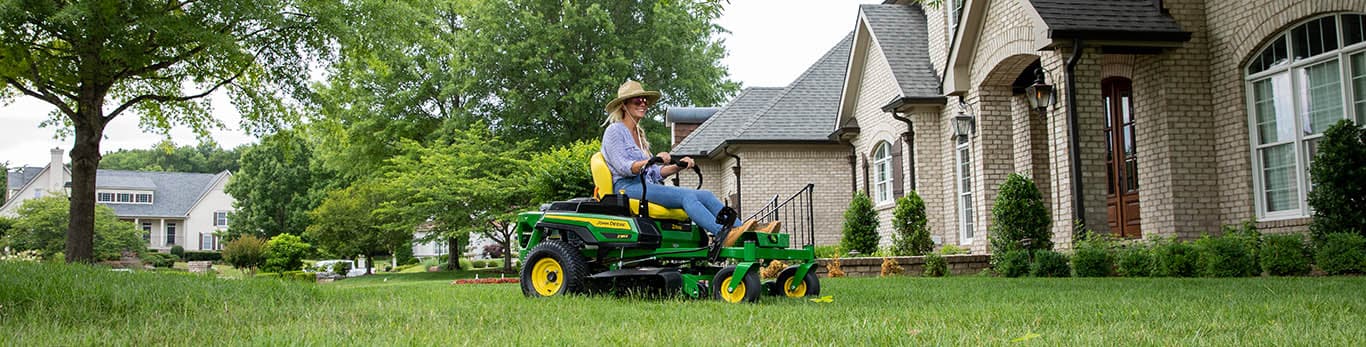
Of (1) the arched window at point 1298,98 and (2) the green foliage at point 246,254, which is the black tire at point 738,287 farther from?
(2) the green foliage at point 246,254

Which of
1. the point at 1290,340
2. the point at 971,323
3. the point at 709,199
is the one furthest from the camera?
the point at 709,199

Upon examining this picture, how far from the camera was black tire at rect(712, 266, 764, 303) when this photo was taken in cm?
652

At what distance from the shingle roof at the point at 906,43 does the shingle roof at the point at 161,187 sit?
6155 centimetres

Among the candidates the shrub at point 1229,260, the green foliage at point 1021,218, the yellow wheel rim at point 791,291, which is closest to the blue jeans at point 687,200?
the yellow wheel rim at point 791,291

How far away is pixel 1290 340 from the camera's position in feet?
Result: 12.3

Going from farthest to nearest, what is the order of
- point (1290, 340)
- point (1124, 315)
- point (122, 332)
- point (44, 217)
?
point (44, 217), point (1124, 315), point (122, 332), point (1290, 340)

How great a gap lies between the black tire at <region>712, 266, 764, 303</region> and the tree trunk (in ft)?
43.0

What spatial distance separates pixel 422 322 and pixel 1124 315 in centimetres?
334

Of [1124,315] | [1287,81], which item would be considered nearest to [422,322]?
[1124,315]

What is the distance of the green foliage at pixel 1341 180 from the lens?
32.0 ft

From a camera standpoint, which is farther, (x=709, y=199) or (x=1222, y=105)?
(x=1222, y=105)

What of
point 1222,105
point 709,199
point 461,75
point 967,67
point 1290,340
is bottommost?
point 1290,340

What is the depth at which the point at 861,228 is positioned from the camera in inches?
687

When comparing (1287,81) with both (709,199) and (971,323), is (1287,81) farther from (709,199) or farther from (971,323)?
(971,323)
